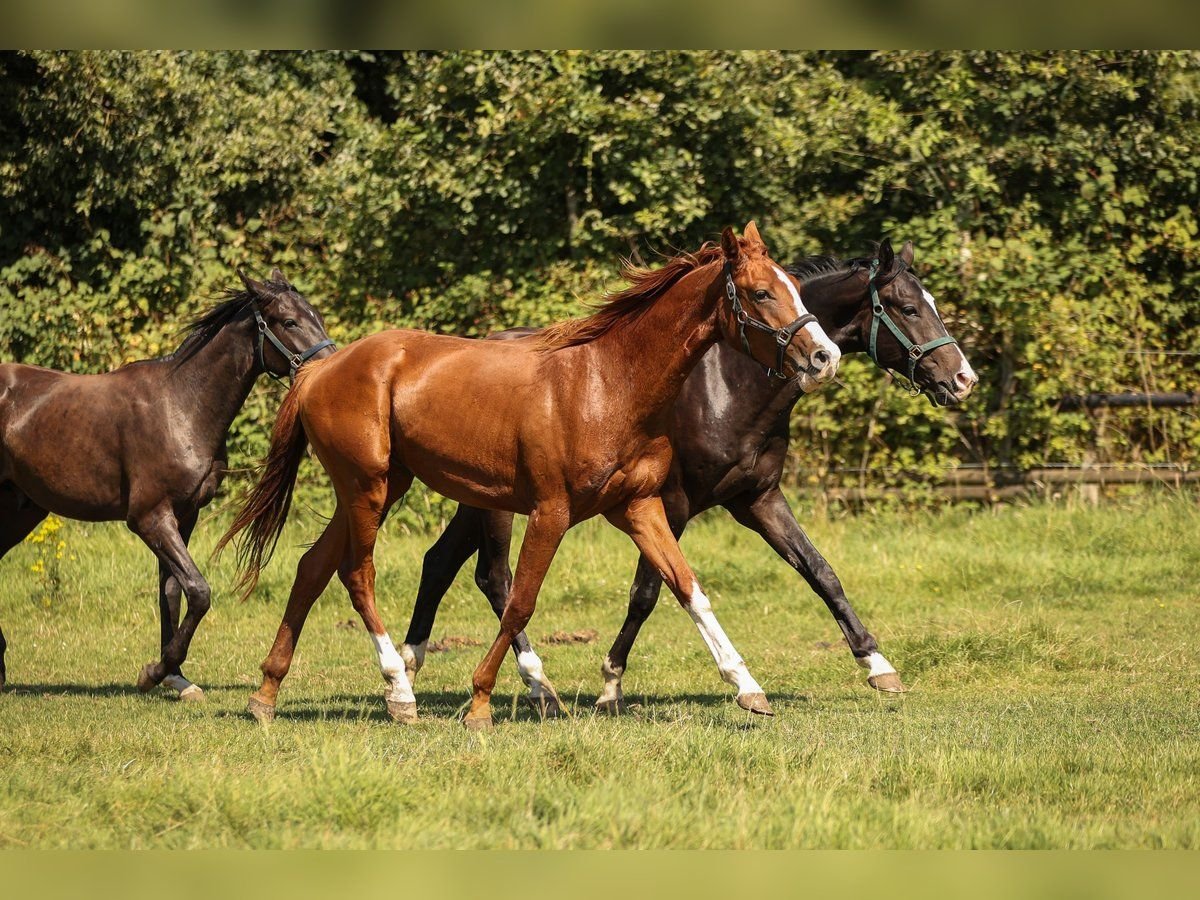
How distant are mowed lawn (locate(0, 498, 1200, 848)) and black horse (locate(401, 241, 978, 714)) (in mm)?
380

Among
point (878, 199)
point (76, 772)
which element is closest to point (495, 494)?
point (76, 772)

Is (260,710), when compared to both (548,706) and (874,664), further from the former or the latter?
(874,664)

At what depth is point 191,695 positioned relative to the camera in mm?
7109

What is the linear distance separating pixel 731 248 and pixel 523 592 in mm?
1760

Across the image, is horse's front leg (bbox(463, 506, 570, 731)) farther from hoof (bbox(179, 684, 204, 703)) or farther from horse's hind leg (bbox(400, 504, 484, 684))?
hoof (bbox(179, 684, 204, 703))

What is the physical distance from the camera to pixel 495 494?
20.0ft

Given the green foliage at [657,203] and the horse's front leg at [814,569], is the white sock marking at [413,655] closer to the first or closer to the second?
the horse's front leg at [814,569]

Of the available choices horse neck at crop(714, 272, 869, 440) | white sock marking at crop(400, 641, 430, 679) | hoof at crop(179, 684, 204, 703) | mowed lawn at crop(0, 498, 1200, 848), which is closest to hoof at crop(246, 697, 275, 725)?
mowed lawn at crop(0, 498, 1200, 848)

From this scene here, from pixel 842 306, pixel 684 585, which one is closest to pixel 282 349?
pixel 684 585

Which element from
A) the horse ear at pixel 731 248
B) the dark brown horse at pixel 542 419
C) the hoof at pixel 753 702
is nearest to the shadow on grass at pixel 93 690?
the dark brown horse at pixel 542 419

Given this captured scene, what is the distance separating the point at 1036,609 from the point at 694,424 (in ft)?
11.3

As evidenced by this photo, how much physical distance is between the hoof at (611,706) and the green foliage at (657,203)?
6157 mm

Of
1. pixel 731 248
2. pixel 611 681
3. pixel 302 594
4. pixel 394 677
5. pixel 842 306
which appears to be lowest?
pixel 611 681

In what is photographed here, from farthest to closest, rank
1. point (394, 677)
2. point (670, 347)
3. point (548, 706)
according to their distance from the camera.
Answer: point (548, 706)
point (394, 677)
point (670, 347)
